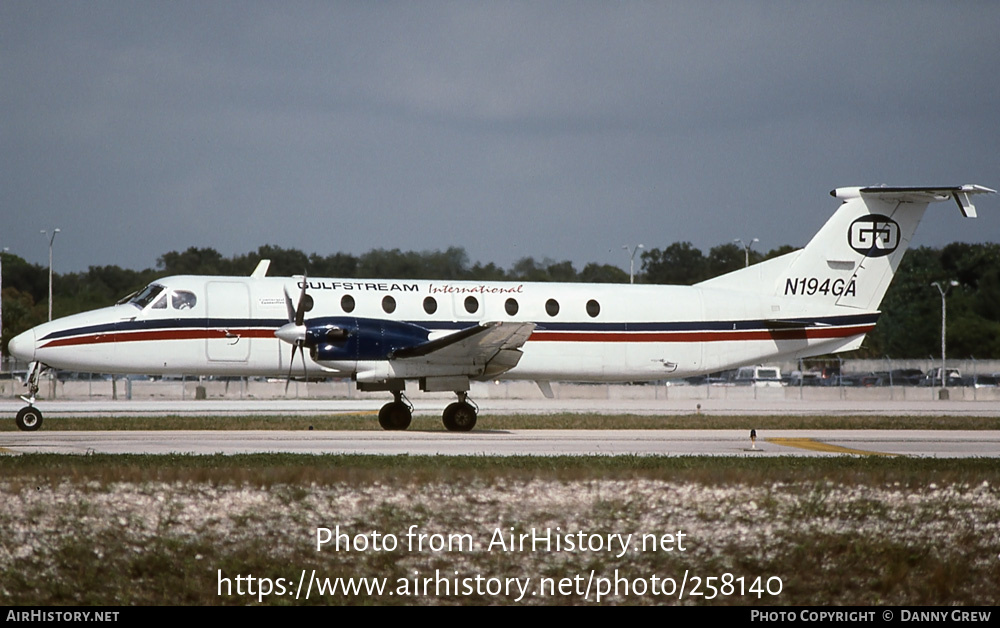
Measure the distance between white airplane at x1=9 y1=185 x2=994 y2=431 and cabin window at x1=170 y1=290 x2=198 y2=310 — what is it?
23mm

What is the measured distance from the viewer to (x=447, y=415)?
23.5m

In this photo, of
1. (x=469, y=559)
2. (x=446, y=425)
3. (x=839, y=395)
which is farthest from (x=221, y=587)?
(x=839, y=395)

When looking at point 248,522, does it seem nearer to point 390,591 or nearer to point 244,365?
point 390,591

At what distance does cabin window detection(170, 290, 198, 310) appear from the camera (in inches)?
927

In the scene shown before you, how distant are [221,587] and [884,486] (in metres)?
8.68

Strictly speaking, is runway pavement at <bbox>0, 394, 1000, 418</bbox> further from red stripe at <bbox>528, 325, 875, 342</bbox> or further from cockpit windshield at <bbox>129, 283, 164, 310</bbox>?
cockpit windshield at <bbox>129, 283, 164, 310</bbox>

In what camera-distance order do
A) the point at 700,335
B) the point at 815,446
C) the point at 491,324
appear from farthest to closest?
1. the point at 700,335
2. the point at 491,324
3. the point at 815,446

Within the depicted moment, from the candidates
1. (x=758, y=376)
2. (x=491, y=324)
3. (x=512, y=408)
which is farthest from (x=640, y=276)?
(x=491, y=324)

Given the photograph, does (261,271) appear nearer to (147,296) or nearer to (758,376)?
(147,296)

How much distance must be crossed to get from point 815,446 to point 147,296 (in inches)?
595

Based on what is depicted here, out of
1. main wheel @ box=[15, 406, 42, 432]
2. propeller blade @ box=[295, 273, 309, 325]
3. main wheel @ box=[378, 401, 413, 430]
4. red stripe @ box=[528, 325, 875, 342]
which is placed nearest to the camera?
main wheel @ box=[15, 406, 42, 432]

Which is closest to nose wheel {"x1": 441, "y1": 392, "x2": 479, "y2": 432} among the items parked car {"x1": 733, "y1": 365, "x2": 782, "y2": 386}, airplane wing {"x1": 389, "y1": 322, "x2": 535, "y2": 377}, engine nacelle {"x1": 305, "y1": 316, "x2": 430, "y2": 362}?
airplane wing {"x1": 389, "y1": 322, "x2": 535, "y2": 377}

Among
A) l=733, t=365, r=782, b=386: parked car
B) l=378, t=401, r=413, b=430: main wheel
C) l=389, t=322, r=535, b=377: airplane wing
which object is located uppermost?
l=389, t=322, r=535, b=377: airplane wing

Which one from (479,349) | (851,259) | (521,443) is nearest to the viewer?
(521,443)
